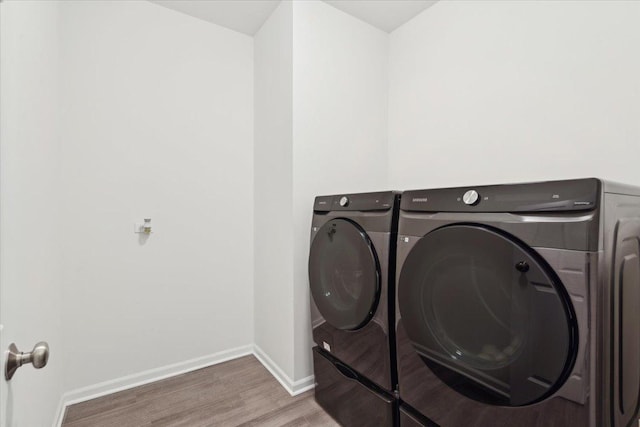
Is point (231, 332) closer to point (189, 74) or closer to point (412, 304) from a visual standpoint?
point (412, 304)

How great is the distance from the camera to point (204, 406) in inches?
67.6

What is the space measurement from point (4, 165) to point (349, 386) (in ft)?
5.07

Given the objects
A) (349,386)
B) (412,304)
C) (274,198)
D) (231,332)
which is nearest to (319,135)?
(274,198)

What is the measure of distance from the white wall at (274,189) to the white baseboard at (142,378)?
0.24 m

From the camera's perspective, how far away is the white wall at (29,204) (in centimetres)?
73

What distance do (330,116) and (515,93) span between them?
106 cm

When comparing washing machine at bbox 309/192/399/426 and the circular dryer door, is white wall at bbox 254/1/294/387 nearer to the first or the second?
washing machine at bbox 309/192/399/426

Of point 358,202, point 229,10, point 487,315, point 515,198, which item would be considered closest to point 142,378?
point 358,202

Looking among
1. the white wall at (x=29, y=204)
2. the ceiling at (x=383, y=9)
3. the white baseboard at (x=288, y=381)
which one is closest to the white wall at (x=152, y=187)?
the white wall at (x=29, y=204)

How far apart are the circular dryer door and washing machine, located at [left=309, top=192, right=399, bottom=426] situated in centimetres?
17

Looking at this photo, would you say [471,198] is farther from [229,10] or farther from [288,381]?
[229,10]

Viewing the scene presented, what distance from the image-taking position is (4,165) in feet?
2.25

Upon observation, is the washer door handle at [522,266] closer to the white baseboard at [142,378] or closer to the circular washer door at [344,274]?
the circular washer door at [344,274]

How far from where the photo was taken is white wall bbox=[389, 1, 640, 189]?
1260 mm
